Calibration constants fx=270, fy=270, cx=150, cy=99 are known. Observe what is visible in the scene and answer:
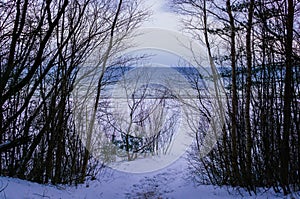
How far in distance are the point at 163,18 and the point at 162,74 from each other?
13.1ft

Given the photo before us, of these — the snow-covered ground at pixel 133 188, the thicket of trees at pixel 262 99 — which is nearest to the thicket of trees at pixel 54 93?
the snow-covered ground at pixel 133 188

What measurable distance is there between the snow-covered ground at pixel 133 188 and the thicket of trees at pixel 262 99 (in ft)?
1.32

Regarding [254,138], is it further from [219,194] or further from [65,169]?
[65,169]

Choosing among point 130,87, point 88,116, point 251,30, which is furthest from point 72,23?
point 130,87

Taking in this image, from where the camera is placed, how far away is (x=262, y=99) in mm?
4516

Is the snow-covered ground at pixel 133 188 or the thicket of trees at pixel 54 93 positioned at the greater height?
the thicket of trees at pixel 54 93

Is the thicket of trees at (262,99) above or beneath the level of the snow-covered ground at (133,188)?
above

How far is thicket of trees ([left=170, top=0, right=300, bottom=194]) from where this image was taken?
4.08m

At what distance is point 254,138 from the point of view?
188 inches

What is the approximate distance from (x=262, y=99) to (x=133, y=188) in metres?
4.40

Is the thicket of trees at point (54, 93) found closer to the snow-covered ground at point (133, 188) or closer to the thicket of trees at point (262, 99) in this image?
the snow-covered ground at point (133, 188)

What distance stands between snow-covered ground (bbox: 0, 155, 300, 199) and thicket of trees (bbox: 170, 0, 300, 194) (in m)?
0.40

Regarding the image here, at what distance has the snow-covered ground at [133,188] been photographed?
3.66 metres

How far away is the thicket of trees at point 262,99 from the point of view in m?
4.08
